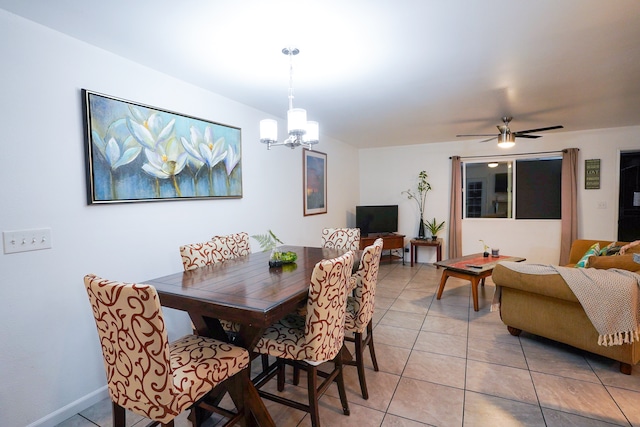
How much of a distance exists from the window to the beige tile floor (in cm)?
301

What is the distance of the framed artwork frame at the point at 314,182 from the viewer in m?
4.50

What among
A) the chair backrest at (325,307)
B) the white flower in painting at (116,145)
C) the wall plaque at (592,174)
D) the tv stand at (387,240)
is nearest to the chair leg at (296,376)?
the chair backrest at (325,307)

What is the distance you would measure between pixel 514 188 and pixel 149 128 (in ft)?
18.5

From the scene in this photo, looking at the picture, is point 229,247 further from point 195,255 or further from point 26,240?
point 26,240

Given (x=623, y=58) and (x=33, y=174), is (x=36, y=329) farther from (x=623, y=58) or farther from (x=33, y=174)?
(x=623, y=58)

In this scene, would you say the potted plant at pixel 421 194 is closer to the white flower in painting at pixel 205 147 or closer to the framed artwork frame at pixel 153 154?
the framed artwork frame at pixel 153 154

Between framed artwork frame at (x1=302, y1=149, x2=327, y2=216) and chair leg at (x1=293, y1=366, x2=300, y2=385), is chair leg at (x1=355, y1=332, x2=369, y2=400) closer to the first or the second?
chair leg at (x1=293, y1=366, x2=300, y2=385)

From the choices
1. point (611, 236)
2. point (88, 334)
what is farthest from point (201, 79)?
point (611, 236)

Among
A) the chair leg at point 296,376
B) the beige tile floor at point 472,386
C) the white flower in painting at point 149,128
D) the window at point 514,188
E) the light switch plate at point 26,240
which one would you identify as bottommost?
the beige tile floor at point 472,386

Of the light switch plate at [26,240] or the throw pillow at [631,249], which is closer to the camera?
the light switch plate at [26,240]

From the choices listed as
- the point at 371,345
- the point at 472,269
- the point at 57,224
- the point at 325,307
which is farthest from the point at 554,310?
the point at 57,224

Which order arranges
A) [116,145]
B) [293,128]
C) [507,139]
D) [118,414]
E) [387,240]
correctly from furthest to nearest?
1. [387,240]
2. [507,139]
3. [116,145]
4. [293,128]
5. [118,414]

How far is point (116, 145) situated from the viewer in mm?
2170

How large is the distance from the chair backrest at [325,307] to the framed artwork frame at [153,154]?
1.60 meters
